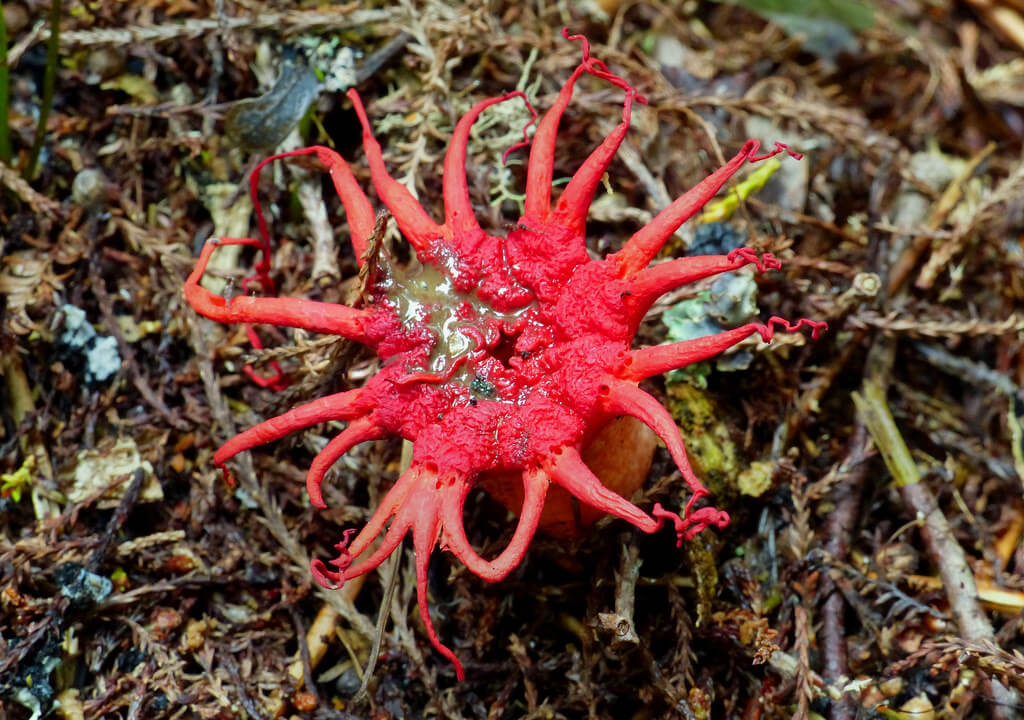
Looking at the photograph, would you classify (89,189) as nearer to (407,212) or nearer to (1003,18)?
(407,212)

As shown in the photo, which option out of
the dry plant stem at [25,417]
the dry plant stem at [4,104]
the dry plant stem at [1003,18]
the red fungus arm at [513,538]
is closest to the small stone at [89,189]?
the dry plant stem at [4,104]

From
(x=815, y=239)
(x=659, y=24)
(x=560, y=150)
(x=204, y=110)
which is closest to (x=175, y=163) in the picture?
(x=204, y=110)

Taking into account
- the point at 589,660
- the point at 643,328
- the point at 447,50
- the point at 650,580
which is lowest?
the point at 589,660

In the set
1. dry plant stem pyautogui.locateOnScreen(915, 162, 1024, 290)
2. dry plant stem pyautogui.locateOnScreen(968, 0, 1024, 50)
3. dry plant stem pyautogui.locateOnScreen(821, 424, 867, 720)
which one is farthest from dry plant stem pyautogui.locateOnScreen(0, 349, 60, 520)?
dry plant stem pyautogui.locateOnScreen(968, 0, 1024, 50)

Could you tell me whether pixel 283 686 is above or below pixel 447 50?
below

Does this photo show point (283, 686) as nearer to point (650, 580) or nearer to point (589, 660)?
point (589, 660)

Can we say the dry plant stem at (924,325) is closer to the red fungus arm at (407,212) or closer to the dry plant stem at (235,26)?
the red fungus arm at (407,212)
